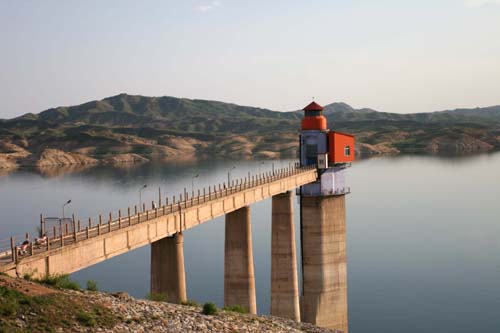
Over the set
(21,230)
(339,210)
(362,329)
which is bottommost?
(362,329)

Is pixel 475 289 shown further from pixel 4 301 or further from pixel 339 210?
pixel 4 301

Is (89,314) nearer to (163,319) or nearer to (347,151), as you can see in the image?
(163,319)

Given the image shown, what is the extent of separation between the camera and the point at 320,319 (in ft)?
188

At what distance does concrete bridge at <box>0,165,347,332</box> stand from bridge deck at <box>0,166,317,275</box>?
0.04 metres

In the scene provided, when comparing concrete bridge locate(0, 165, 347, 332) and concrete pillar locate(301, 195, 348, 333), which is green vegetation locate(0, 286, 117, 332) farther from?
concrete pillar locate(301, 195, 348, 333)

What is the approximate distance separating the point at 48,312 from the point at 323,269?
131 ft

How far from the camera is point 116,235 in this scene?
30469 mm

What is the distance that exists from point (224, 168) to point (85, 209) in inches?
3486

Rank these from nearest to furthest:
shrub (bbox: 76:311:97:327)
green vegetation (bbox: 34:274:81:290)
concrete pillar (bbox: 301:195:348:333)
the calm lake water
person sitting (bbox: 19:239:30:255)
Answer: shrub (bbox: 76:311:97:327), green vegetation (bbox: 34:274:81:290), person sitting (bbox: 19:239:30:255), concrete pillar (bbox: 301:195:348:333), the calm lake water

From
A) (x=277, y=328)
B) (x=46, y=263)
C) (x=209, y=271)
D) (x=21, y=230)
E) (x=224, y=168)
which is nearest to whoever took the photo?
(x=46, y=263)

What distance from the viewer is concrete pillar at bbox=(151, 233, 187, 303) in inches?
1373

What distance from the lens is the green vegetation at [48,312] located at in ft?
64.8

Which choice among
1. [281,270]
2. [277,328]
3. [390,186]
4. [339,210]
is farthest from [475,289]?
[390,186]

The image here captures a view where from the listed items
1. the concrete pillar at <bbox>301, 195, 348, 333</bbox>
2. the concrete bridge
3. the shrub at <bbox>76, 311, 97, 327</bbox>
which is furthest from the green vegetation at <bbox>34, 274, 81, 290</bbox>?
the concrete pillar at <bbox>301, 195, 348, 333</bbox>
